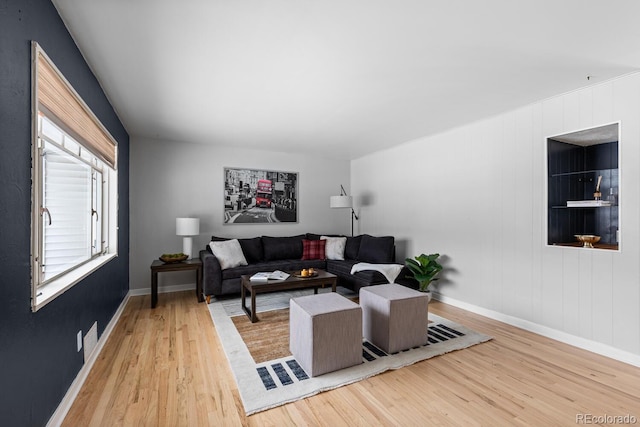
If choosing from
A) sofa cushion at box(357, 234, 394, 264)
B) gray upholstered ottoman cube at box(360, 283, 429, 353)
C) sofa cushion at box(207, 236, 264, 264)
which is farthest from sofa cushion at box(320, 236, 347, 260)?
gray upholstered ottoman cube at box(360, 283, 429, 353)

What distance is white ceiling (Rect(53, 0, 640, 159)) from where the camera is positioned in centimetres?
174

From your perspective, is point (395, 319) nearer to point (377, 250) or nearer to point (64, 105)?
point (377, 250)

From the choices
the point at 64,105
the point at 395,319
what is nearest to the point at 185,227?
the point at 64,105

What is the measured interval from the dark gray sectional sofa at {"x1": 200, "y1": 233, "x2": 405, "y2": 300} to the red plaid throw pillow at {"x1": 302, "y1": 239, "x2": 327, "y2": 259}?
8 centimetres

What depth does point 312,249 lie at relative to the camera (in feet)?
16.8

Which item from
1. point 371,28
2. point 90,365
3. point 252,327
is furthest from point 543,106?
point 90,365

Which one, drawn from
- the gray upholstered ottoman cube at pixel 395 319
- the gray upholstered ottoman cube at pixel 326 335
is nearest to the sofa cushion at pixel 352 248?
the gray upholstered ottoman cube at pixel 395 319

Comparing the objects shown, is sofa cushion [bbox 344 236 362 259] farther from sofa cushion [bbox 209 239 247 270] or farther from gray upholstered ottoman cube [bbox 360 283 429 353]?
gray upholstered ottoman cube [bbox 360 283 429 353]

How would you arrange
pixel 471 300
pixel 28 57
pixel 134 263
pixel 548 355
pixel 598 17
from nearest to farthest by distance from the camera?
pixel 28 57 < pixel 598 17 < pixel 548 355 < pixel 471 300 < pixel 134 263

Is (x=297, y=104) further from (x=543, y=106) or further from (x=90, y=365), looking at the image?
(x=90, y=365)

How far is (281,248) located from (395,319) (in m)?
2.73

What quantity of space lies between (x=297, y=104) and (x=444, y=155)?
2244 mm

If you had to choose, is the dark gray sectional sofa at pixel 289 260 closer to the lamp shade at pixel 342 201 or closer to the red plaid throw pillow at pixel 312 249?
the red plaid throw pillow at pixel 312 249

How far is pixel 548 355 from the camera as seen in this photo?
8.63 feet
